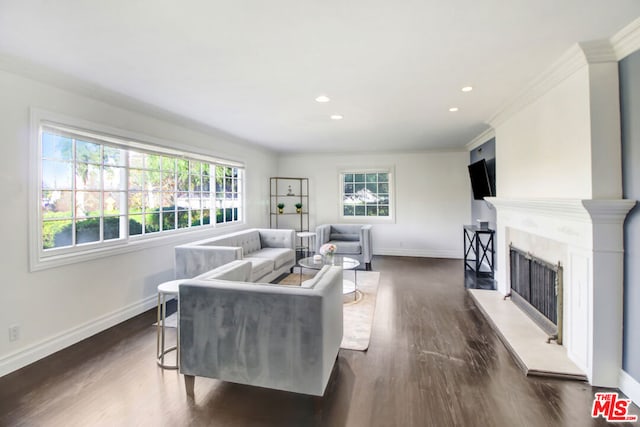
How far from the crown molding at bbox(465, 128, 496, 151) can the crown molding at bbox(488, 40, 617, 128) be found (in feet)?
4.53

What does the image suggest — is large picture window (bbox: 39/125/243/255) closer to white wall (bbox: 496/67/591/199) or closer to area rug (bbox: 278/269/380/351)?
area rug (bbox: 278/269/380/351)

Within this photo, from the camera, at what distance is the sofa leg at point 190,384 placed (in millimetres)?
2061

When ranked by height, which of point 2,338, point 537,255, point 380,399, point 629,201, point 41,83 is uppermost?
point 41,83

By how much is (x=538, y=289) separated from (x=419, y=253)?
11.8 ft

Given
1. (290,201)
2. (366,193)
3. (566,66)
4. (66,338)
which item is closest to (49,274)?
(66,338)

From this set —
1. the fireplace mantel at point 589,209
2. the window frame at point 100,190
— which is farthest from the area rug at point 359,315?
the fireplace mantel at point 589,209

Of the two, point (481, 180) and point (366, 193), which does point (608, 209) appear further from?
point (366, 193)

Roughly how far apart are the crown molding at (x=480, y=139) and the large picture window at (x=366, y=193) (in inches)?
Result: 66.6

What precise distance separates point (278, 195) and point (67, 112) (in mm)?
4736

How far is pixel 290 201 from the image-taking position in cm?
732

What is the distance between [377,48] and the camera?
2.17m

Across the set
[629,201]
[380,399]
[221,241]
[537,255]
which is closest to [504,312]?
[537,255]

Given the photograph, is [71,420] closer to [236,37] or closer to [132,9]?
[132,9]

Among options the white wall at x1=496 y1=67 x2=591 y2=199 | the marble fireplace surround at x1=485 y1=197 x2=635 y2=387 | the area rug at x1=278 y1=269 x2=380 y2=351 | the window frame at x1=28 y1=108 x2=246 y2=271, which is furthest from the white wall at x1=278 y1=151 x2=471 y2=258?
the marble fireplace surround at x1=485 y1=197 x2=635 y2=387
